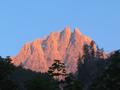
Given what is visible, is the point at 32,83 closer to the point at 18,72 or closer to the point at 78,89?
the point at 78,89

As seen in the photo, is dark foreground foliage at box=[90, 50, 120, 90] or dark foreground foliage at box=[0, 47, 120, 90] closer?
dark foreground foliage at box=[90, 50, 120, 90]

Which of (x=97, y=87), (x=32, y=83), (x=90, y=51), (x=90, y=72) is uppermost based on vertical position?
(x=90, y=51)

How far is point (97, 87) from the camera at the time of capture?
55.6 meters

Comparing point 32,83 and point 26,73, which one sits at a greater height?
point 26,73

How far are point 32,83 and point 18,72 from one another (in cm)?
10816

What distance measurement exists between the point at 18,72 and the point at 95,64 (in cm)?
2675

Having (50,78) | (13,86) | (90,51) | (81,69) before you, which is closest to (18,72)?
(81,69)

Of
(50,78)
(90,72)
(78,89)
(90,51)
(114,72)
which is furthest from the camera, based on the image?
(90,51)

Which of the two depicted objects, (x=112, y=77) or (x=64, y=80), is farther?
(x=64, y=80)

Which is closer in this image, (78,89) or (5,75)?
(5,75)

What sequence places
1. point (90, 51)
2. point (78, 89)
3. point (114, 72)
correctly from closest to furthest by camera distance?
point (114, 72) → point (78, 89) → point (90, 51)

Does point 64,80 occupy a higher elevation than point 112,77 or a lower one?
higher

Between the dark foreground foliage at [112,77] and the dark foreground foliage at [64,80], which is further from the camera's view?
the dark foreground foliage at [64,80]

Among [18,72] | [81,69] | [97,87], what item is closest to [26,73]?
[18,72]
